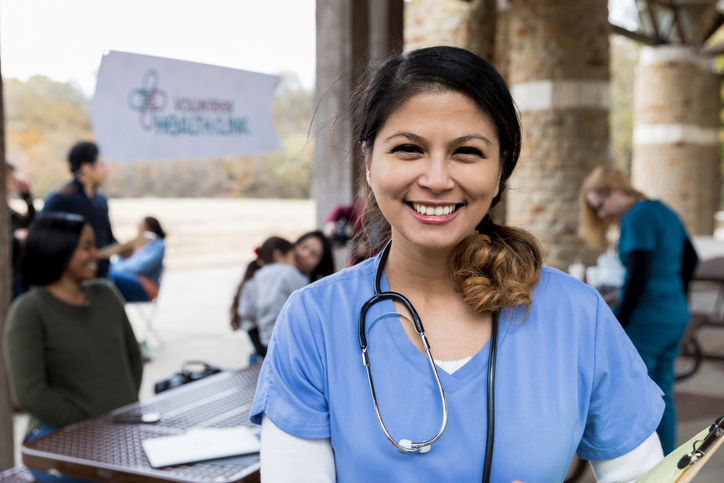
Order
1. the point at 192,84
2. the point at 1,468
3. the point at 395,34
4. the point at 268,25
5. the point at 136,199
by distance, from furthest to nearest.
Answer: the point at 136,199 → the point at 268,25 → the point at 395,34 → the point at 192,84 → the point at 1,468

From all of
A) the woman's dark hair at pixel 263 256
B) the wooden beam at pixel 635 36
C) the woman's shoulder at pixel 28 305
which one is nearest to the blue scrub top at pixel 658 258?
the woman's dark hair at pixel 263 256

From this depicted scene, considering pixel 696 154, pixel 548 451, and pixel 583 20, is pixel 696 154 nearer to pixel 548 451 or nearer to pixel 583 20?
pixel 583 20

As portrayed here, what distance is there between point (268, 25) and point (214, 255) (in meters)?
7.16

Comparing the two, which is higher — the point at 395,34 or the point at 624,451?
the point at 395,34

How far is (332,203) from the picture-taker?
4.27 m

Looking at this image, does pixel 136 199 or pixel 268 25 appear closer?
pixel 268 25

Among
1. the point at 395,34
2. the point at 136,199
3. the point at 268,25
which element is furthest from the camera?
the point at 136,199

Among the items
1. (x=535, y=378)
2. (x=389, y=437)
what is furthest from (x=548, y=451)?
(x=389, y=437)

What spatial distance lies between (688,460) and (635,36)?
965 cm

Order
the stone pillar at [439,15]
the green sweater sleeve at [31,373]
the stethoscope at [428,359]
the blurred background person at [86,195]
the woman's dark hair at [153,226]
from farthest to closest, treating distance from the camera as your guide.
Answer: the stone pillar at [439,15], the woman's dark hair at [153,226], the blurred background person at [86,195], the green sweater sleeve at [31,373], the stethoscope at [428,359]

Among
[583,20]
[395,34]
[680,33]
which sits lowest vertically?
[395,34]

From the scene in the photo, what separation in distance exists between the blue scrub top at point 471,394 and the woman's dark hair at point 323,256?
2586 mm

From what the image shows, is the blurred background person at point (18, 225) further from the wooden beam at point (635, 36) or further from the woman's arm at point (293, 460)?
the wooden beam at point (635, 36)

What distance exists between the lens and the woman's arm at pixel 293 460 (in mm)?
1036
